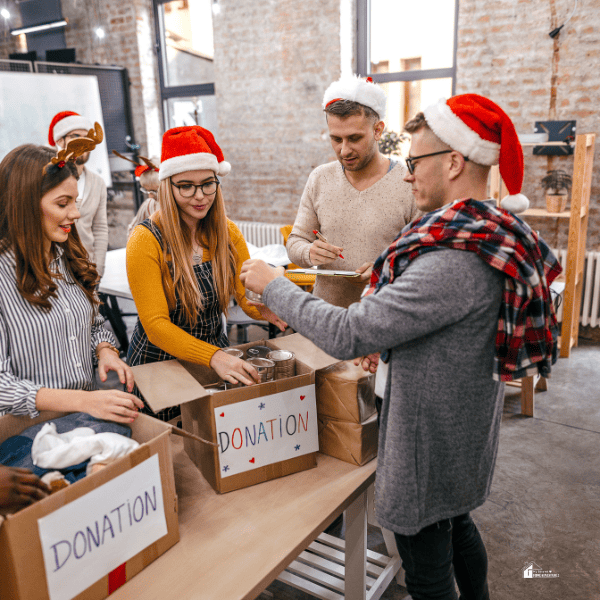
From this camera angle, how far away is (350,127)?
1698mm

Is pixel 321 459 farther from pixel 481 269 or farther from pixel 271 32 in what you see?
pixel 271 32

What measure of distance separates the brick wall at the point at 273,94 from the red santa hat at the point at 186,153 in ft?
11.3

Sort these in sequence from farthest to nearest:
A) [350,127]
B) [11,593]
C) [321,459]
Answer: [350,127] < [321,459] < [11,593]

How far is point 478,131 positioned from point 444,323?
0.38 metres

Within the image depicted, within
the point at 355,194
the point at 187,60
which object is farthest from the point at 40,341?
the point at 187,60

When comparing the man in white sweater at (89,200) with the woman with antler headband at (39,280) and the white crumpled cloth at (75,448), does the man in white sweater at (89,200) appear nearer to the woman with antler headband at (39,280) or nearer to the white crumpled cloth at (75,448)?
the woman with antler headband at (39,280)

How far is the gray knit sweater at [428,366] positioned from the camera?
35.3 inches

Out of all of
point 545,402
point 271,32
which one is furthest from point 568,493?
point 271,32

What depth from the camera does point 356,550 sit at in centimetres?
142

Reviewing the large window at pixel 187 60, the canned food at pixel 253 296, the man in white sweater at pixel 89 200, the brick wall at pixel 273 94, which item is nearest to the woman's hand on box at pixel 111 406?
the canned food at pixel 253 296

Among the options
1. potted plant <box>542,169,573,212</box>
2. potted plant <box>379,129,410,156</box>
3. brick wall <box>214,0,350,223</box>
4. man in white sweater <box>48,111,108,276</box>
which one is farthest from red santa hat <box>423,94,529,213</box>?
brick wall <box>214,0,350,223</box>

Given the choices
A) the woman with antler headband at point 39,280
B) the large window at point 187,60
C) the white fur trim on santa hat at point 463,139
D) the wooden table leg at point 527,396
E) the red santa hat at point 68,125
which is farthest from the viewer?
the large window at point 187,60

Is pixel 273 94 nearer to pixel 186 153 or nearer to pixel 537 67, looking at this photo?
pixel 537 67

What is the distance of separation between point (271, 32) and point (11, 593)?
5.14m
